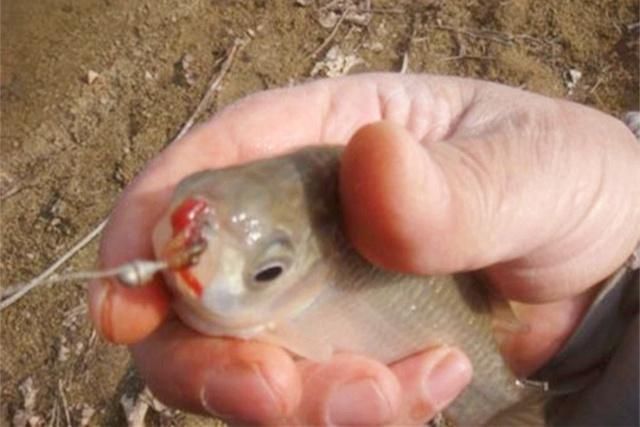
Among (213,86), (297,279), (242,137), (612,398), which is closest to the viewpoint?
(297,279)

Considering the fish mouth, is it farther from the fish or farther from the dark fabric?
the dark fabric

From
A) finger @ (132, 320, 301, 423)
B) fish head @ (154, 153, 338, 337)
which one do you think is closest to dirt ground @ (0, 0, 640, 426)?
finger @ (132, 320, 301, 423)

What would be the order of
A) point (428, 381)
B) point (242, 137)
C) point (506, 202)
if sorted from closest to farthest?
point (506, 202) → point (428, 381) → point (242, 137)

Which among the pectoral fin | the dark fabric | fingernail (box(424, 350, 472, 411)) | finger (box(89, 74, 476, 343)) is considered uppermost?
finger (box(89, 74, 476, 343))

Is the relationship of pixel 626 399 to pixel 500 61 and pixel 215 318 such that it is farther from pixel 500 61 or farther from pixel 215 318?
pixel 500 61

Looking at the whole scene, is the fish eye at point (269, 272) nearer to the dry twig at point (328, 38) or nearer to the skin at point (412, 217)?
the skin at point (412, 217)

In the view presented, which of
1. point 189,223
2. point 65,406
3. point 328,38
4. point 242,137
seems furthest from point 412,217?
point 328,38

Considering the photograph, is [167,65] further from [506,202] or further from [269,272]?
[269,272]
